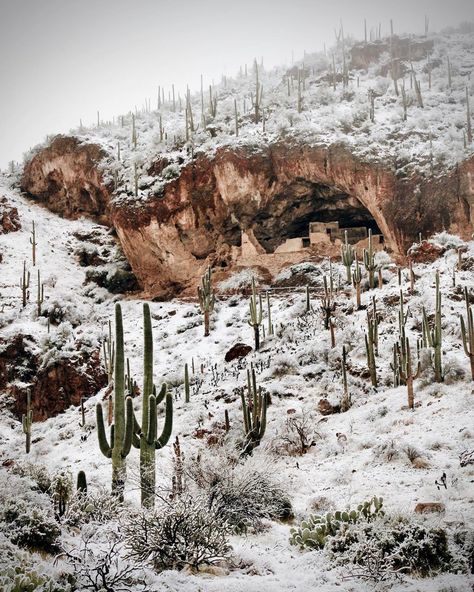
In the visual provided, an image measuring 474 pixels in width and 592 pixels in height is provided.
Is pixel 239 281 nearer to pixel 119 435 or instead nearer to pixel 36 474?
pixel 36 474

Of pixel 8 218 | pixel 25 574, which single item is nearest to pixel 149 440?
pixel 25 574

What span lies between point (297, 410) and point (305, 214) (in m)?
20.4

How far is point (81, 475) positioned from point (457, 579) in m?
7.21

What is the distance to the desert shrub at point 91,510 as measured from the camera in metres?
8.06

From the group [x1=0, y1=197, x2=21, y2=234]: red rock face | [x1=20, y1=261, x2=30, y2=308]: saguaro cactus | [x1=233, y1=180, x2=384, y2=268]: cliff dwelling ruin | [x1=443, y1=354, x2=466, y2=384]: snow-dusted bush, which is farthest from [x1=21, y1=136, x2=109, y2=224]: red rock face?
[x1=443, y1=354, x2=466, y2=384]: snow-dusted bush

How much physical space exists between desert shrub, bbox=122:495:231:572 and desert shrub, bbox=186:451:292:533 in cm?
113

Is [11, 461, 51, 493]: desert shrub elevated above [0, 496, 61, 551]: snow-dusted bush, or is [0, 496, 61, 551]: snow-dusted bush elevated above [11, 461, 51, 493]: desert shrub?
[0, 496, 61, 551]: snow-dusted bush

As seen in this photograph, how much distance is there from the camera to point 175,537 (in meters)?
7.13

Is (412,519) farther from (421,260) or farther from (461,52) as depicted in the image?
(461,52)

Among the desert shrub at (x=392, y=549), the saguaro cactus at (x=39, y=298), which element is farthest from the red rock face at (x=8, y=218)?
the desert shrub at (x=392, y=549)

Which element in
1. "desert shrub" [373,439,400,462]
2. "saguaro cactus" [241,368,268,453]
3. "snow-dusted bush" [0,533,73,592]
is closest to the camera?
"snow-dusted bush" [0,533,73,592]

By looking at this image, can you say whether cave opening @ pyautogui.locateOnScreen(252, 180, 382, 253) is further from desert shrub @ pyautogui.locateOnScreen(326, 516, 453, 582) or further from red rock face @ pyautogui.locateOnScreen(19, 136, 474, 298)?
desert shrub @ pyautogui.locateOnScreen(326, 516, 453, 582)

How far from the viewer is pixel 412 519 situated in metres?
7.37

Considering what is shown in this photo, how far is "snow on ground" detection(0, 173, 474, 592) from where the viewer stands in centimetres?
816
